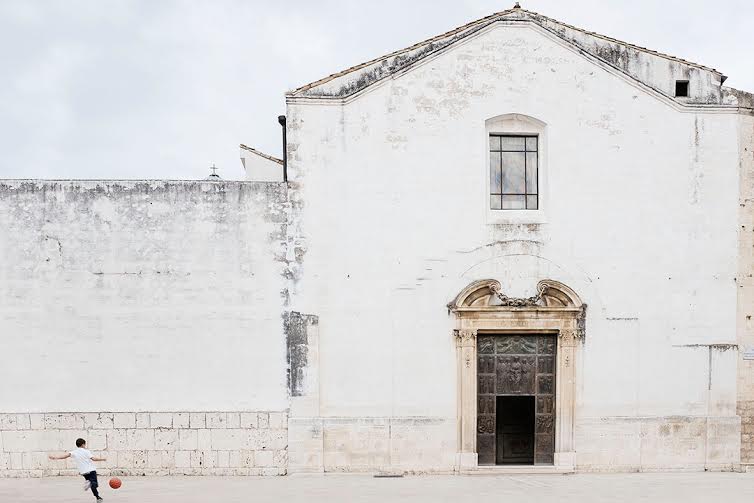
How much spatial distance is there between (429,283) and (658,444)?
16.7 ft

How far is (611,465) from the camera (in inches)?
466

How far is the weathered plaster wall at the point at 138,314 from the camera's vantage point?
Result: 1153cm

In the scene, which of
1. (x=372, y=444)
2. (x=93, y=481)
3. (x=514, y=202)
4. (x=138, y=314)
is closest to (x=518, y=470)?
(x=372, y=444)

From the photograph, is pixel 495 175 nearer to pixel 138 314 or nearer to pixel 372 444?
pixel 372 444

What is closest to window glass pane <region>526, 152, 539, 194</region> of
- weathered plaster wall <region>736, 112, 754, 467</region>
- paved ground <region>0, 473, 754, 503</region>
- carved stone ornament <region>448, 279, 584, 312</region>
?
carved stone ornament <region>448, 279, 584, 312</region>

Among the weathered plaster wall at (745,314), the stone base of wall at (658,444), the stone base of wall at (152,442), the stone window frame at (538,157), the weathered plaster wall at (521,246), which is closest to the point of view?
the stone base of wall at (152,442)

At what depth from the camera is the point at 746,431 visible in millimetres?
12039

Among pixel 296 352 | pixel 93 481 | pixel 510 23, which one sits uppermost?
pixel 510 23

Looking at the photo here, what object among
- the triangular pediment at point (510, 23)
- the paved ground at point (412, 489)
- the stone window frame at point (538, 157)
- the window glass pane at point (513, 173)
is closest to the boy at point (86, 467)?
the paved ground at point (412, 489)

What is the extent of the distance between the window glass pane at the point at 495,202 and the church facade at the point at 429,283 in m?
0.04

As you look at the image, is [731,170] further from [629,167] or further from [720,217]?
[629,167]

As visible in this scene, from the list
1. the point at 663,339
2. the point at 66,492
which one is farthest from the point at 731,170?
the point at 66,492

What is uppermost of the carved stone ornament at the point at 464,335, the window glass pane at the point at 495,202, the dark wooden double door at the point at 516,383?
the window glass pane at the point at 495,202

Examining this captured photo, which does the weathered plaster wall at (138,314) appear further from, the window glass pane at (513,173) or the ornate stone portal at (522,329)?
the window glass pane at (513,173)
